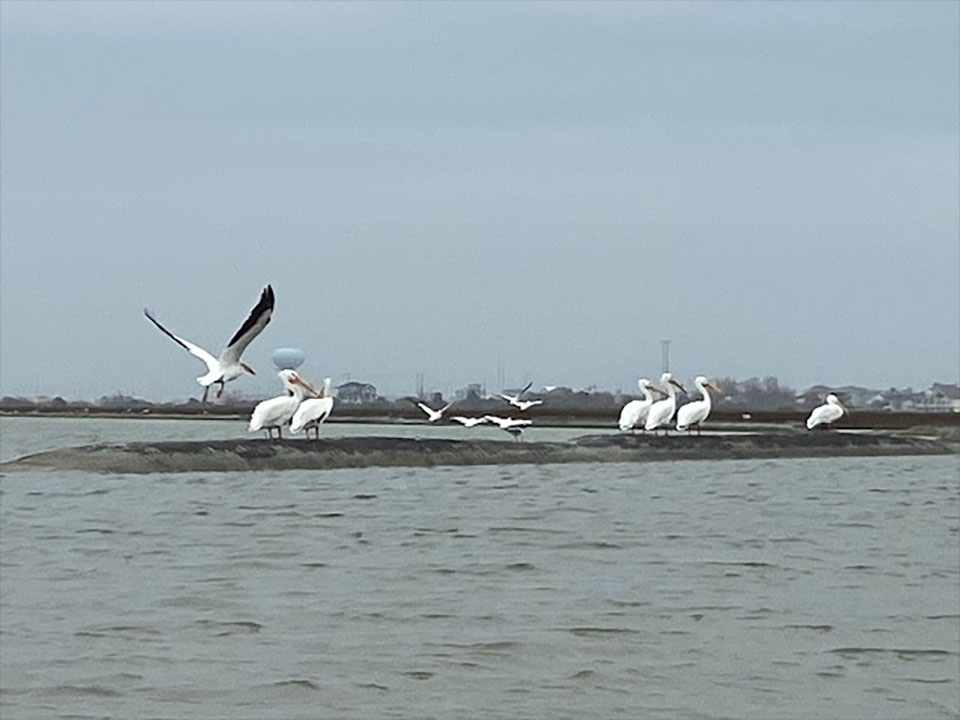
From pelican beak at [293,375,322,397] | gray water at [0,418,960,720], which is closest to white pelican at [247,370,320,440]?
pelican beak at [293,375,322,397]

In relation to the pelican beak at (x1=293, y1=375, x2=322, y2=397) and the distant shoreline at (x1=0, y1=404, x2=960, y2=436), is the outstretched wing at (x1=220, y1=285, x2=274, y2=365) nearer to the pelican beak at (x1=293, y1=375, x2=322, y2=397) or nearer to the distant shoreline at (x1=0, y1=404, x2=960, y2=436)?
the pelican beak at (x1=293, y1=375, x2=322, y2=397)

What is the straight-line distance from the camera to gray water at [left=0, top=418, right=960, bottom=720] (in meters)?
11.7

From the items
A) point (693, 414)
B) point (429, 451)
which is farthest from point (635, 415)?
point (429, 451)

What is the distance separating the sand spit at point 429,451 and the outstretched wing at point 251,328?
20.1 feet

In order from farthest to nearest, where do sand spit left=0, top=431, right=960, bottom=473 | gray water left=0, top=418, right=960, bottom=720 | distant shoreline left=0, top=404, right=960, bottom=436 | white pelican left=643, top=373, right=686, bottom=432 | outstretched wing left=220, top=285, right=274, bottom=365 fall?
1. distant shoreline left=0, top=404, right=960, bottom=436
2. white pelican left=643, top=373, right=686, bottom=432
3. sand spit left=0, top=431, right=960, bottom=473
4. outstretched wing left=220, top=285, right=274, bottom=365
5. gray water left=0, top=418, right=960, bottom=720

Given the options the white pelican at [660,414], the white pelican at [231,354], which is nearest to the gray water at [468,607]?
the white pelican at [231,354]

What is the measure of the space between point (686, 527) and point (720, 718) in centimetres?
1276

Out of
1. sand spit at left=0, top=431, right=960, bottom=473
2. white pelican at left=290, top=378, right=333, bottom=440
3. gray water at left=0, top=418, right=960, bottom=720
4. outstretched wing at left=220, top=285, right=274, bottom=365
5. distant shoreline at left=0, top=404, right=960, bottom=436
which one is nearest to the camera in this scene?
gray water at left=0, top=418, right=960, bottom=720

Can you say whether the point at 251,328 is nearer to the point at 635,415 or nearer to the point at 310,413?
the point at 310,413

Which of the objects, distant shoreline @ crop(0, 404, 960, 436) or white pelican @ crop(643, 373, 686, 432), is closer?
white pelican @ crop(643, 373, 686, 432)

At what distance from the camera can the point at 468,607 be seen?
15.4 m

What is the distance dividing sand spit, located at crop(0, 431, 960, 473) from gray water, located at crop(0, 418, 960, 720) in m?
3.74

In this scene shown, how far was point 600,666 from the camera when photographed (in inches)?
500

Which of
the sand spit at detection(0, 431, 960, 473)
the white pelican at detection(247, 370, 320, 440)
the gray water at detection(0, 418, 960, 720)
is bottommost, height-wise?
the gray water at detection(0, 418, 960, 720)
